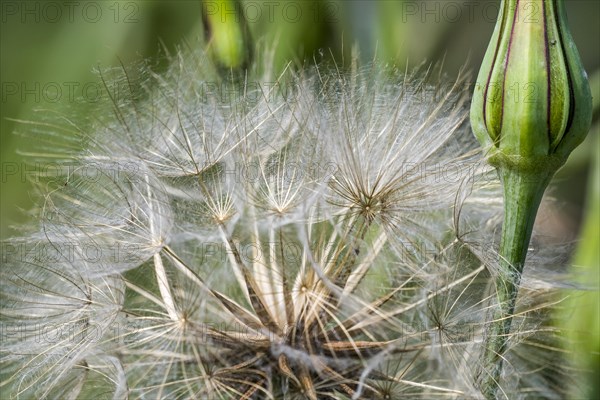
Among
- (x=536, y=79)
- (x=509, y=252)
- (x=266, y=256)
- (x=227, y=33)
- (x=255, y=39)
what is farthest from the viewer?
(x=255, y=39)

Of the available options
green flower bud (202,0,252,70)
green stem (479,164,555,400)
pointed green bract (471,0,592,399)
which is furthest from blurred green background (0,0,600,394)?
pointed green bract (471,0,592,399)

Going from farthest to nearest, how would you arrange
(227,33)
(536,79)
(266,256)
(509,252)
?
(227,33)
(266,256)
(509,252)
(536,79)

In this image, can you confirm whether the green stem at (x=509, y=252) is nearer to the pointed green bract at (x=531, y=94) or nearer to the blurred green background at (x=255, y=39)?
the pointed green bract at (x=531, y=94)

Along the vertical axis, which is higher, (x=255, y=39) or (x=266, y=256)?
(x=255, y=39)

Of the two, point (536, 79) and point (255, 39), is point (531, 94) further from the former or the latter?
point (255, 39)

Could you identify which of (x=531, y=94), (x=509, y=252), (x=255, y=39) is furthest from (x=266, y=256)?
(x=255, y=39)

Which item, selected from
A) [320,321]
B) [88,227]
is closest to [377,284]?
[320,321]

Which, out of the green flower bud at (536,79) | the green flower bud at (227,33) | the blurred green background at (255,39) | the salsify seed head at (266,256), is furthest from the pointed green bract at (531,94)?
the blurred green background at (255,39)
